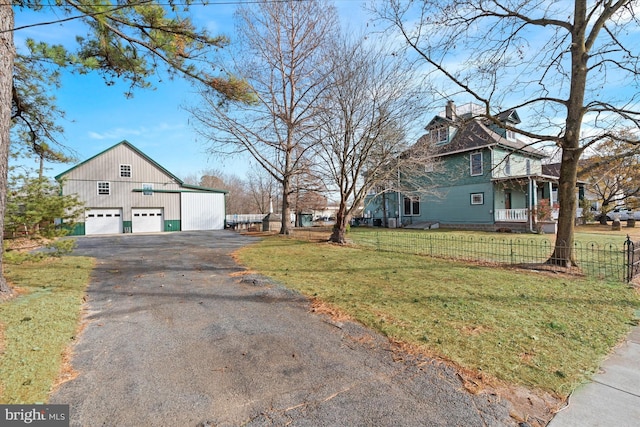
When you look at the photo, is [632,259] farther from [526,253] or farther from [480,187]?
[480,187]

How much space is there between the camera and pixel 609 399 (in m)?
2.40

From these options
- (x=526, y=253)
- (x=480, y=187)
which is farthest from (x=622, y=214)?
(x=526, y=253)

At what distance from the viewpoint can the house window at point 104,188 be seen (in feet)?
75.8

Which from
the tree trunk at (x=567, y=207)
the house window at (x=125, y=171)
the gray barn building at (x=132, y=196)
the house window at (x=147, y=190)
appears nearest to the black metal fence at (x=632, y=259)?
the tree trunk at (x=567, y=207)

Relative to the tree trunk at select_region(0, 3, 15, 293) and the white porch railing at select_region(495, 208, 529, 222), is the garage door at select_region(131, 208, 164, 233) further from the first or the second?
the white porch railing at select_region(495, 208, 529, 222)

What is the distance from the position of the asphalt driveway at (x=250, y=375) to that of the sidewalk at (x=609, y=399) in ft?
1.63

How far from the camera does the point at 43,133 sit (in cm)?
854

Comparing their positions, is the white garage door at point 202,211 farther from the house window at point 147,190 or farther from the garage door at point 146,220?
the house window at point 147,190

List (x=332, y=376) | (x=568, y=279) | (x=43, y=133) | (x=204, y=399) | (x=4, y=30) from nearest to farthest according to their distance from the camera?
(x=204, y=399) < (x=332, y=376) < (x=4, y=30) < (x=568, y=279) < (x=43, y=133)

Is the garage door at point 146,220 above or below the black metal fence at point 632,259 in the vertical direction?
above

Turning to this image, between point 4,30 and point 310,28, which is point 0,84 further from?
point 310,28

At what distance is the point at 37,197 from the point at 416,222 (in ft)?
72.6

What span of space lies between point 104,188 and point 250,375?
26432 mm

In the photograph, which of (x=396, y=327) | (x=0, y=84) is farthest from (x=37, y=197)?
(x=396, y=327)
